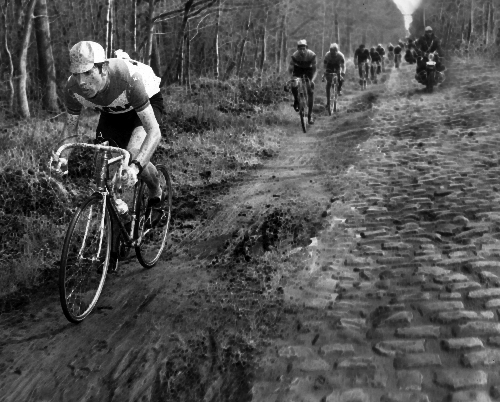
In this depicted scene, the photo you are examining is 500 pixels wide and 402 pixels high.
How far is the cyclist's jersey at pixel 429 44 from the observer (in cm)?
1806

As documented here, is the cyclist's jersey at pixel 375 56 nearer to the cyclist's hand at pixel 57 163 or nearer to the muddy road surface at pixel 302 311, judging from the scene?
the muddy road surface at pixel 302 311

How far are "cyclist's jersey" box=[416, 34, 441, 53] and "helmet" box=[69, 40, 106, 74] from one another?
1687 centimetres

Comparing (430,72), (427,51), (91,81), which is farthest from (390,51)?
(91,81)

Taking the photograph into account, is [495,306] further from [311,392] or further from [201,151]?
[201,151]

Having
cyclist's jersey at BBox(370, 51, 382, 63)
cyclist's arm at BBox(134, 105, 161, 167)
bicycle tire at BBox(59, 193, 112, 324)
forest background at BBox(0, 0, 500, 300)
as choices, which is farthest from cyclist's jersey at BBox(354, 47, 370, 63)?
bicycle tire at BBox(59, 193, 112, 324)

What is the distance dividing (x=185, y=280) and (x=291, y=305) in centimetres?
120

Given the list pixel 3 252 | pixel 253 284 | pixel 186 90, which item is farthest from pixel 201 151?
pixel 186 90

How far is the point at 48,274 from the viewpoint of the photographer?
5.12 meters

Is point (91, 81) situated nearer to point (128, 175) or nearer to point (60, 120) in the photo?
point (128, 175)

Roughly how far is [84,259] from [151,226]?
1.22 m

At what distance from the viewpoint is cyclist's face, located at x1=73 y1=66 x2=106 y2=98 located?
12.5ft

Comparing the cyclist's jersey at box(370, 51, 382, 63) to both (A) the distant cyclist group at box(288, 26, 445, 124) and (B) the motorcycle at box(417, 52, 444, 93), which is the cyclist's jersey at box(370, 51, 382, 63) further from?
(B) the motorcycle at box(417, 52, 444, 93)

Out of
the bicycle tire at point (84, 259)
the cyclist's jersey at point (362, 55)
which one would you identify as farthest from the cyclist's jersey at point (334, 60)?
A: the bicycle tire at point (84, 259)

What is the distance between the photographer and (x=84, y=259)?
4.16 m
